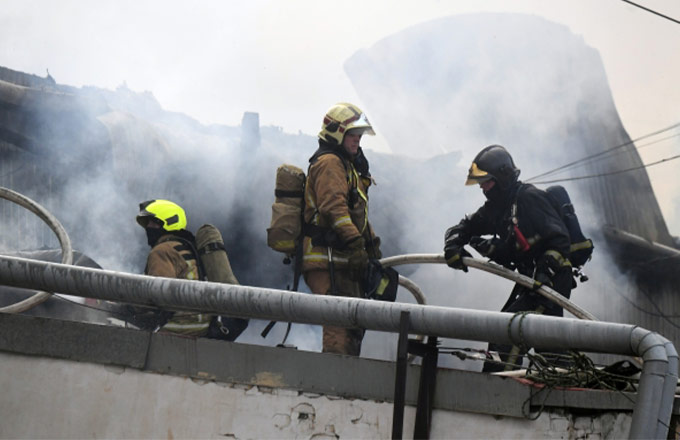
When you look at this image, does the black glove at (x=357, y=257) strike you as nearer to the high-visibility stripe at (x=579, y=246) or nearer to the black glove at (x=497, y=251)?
the black glove at (x=497, y=251)

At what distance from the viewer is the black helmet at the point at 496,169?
5797 mm

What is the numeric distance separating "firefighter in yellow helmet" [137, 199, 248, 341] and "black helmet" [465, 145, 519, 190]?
1.84 m

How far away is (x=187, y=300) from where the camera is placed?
11.2ft

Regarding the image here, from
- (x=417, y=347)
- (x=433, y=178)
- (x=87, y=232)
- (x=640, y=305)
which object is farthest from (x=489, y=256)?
(x=640, y=305)

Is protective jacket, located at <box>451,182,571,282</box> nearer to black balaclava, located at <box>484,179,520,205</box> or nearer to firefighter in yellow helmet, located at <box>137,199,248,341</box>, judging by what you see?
black balaclava, located at <box>484,179,520,205</box>

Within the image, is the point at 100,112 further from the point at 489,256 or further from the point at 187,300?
the point at 187,300

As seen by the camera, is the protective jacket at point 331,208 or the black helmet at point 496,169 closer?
the protective jacket at point 331,208

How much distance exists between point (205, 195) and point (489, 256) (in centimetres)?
944

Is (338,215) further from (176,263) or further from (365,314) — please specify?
(365,314)

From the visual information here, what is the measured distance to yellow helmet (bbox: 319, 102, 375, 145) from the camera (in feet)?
17.7

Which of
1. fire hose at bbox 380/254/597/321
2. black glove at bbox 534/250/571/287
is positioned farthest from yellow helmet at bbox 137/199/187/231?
black glove at bbox 534/250/571/287

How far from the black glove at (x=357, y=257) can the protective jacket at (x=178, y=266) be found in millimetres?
917

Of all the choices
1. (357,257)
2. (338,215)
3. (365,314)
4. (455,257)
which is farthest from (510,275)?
(365,314)

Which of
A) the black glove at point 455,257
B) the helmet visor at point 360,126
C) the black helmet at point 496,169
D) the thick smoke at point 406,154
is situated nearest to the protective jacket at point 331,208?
the helmet visor at point 360,126
